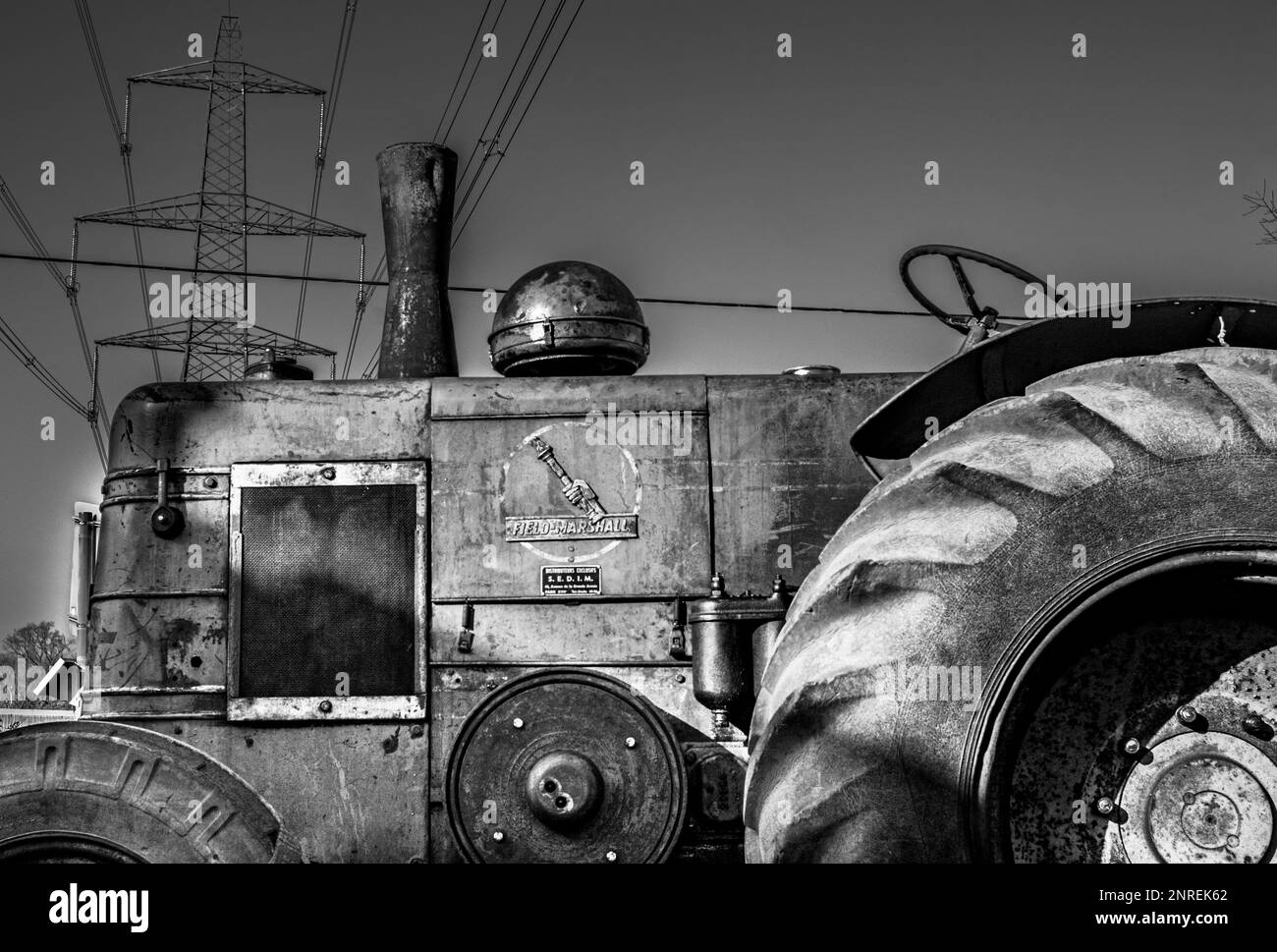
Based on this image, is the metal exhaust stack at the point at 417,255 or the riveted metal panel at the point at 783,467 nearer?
the riveted metal panel at the point at 783,467

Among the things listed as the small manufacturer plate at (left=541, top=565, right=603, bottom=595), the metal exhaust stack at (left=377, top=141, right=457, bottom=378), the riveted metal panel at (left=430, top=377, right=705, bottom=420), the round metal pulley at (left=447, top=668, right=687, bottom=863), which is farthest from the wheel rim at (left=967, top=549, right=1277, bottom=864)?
the metal exhaust stack at (left=377, top=141, right=457, bottom=378)

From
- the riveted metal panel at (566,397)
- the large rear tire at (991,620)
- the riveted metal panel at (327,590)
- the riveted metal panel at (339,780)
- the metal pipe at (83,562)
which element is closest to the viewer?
the large rear tire at (991,620)

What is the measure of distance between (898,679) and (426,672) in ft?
7.26

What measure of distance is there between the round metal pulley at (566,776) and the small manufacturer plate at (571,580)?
315 mm

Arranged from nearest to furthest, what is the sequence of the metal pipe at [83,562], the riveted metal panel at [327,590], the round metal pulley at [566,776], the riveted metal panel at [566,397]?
the round metal pulley at [566,776]
the riveted metal panel at [327,590]
the riveted metal panel at [566,397]
the metal pipe at [83,562]

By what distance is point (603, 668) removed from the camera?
436cm

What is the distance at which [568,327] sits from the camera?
4777mm

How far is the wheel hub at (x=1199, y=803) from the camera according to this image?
8.79 ft

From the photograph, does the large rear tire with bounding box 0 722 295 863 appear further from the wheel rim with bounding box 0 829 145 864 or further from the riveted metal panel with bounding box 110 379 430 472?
the riveted metal panel with bounding box 110 379 430 472

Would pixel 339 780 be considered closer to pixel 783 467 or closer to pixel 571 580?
pixel 571 580

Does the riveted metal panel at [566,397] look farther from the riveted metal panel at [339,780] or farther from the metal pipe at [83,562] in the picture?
the metal pipe at [83,562]

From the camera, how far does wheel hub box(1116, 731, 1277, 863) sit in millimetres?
2680

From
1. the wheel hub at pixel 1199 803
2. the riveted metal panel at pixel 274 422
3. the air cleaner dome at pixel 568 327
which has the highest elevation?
the air cleaner dome at pixel 568 327

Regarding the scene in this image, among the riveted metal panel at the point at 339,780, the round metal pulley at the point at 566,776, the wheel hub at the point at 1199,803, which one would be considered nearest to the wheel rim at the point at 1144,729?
the wheel hub at the point at 1199,803
